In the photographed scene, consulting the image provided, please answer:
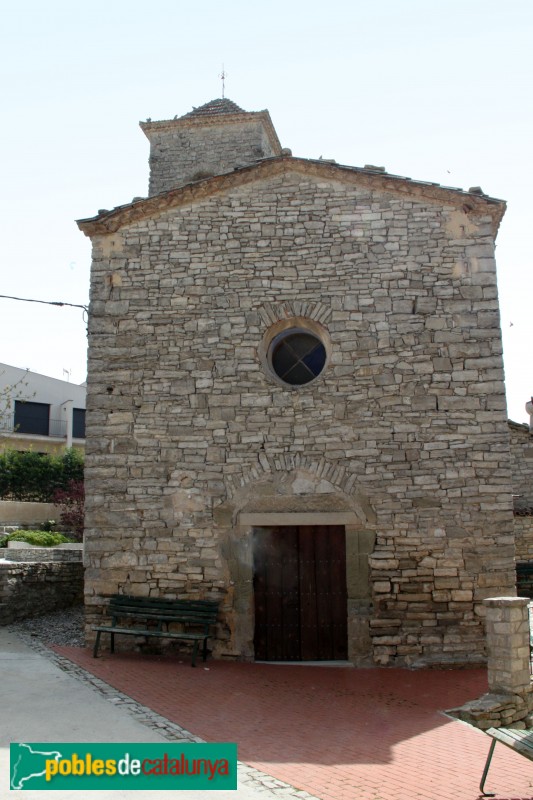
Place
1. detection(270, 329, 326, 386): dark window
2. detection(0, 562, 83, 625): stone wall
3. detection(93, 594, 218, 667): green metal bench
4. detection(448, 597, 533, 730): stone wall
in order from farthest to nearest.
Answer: detection(0, 562, 83, 625): stone wall, detection(270, 329, 326, 386): dark window, detection(93, 594, 218, 667): green metal bench, detection(448, 597, 533, 730): stone wall

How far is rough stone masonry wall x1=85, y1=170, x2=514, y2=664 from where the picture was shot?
8.69 meters

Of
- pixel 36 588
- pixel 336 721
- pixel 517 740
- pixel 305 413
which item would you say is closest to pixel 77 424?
pixel 36 588

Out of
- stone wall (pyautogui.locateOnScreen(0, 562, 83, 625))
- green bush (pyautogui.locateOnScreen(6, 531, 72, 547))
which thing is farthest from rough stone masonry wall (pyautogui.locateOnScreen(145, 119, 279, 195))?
stone wall (pyautogui.locateOnScreen(0, 562, 83, 625))

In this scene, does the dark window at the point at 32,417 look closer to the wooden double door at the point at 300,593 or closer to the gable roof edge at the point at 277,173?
the gable roof edge at the point at 277,173

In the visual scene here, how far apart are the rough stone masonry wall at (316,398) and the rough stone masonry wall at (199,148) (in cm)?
644

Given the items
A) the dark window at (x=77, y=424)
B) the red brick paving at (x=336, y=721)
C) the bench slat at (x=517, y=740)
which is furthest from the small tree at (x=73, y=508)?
the bench slat at (x=517, y=740)

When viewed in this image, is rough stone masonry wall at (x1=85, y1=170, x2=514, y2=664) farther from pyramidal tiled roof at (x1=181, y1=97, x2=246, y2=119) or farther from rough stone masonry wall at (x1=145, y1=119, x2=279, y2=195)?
pyramidal tiled roof at (x1=181, y1=97, x2=246, y2=119)

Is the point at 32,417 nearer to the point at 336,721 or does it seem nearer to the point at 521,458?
the point at 521,458

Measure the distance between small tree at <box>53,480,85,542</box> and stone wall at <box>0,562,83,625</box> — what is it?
5790mm

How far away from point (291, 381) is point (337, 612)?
312 cm


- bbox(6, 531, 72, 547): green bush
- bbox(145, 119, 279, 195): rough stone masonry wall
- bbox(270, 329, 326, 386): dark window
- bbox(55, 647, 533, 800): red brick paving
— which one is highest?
bbox(145, 119, 279, 195): rough stone masonry wall

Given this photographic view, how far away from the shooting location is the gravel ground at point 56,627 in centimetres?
969

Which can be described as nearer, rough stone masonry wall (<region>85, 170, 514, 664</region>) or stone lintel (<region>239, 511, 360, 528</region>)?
rough stone masonry wall (<region>85, 170, 514, 664</region>)

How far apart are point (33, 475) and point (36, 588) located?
1216cm
